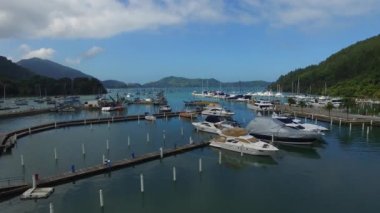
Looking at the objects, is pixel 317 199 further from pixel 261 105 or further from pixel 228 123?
pixel 261 105

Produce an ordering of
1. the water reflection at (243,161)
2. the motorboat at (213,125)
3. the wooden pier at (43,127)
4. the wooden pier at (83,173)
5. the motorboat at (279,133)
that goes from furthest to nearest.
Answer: the motorboat at (213,125)
the motorboat at (279,133)
the wooden pier at (43,127)
the water reflection at (243,161)
the wooden pier at (83,173)

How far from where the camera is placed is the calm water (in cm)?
3117

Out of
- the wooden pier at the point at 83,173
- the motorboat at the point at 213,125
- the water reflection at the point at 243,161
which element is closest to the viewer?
the wooden pier at the point at 83,173

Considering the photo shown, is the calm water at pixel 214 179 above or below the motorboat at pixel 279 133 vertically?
below

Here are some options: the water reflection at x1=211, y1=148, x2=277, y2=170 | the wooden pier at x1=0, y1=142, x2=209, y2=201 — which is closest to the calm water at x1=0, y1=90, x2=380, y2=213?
the water reflection at x1=211, y1=148, x2=277, y2=170

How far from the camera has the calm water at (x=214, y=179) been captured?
102 feet

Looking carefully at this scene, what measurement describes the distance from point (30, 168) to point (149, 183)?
1427 cm

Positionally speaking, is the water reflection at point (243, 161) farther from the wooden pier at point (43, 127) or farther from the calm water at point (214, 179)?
the wooden pier at point (43, 127)

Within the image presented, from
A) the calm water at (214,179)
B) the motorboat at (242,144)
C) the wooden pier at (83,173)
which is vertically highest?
the motorboat at (242,144)

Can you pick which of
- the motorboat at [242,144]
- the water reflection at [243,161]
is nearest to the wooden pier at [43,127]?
the motorboat at [242,144]

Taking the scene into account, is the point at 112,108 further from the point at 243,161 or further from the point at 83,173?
the point at 83,173

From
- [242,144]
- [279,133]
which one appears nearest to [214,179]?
[242,144]

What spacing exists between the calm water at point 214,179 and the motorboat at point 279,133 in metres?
1.97

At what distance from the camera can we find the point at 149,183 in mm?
36656
